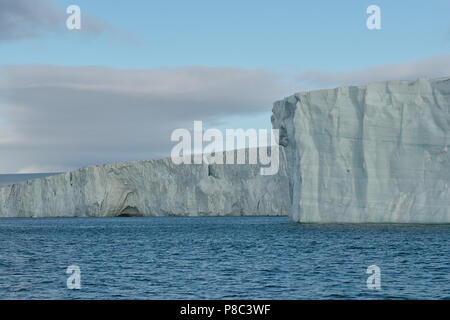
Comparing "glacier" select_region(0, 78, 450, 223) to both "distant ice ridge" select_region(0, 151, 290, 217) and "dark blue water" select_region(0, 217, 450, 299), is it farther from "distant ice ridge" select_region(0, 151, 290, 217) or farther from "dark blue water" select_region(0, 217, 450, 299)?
"distant ice ridge" select_region(0, 151, 290, 217)

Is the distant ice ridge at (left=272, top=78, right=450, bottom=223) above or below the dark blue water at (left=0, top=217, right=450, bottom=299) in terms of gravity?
above

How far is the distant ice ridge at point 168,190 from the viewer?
69875 millimetres

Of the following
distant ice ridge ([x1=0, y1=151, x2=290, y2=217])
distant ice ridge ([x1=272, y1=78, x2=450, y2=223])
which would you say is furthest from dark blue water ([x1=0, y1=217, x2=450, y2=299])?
distant ice ridge ([x1=0, y1=151, x2=290, y2=217])

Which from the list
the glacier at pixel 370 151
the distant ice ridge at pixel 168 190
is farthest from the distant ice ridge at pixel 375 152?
the distant ice ridge at pixel 168 190

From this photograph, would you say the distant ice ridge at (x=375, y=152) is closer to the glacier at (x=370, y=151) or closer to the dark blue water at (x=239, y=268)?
the glacier at (x=370, y=151)

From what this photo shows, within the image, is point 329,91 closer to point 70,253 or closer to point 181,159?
point 70,253

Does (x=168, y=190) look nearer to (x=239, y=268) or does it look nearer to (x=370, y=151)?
(x=370, y=151)

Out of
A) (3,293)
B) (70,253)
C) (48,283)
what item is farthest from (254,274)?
(70,253)

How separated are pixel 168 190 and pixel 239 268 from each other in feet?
170

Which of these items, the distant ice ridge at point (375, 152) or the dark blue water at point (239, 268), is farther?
the distant ice ridge at point (375, 152)

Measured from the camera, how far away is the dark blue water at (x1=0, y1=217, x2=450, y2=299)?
1544 cm

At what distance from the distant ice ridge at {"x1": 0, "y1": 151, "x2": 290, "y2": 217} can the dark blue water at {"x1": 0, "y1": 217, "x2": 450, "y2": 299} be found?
3802 cm

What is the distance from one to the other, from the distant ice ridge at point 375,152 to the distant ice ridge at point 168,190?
Answer: 31.7 m
